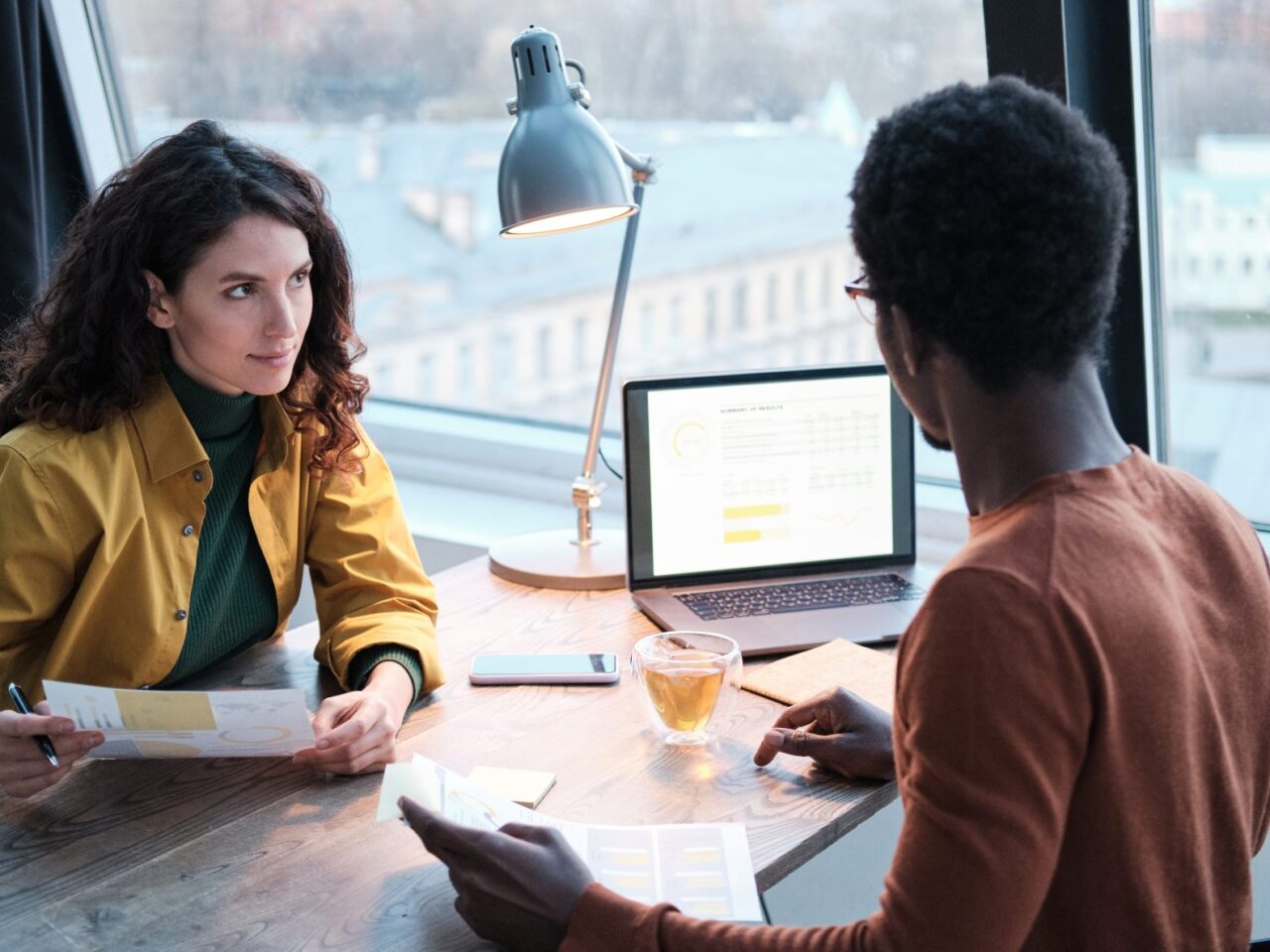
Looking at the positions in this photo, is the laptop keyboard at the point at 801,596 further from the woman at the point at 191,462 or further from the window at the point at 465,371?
the window at the point at 465,371

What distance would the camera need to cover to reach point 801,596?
181 centimetres

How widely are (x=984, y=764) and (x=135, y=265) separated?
1.16 metres

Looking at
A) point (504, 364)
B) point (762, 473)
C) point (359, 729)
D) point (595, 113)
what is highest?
point (595, 113)

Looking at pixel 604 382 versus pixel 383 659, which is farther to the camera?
pixel 604 382

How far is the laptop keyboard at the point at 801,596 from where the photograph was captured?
176 centimetres

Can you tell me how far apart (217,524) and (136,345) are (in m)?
0.23

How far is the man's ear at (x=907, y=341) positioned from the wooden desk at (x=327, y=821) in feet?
1.58

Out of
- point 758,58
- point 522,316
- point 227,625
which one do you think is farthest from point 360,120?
point 227,625

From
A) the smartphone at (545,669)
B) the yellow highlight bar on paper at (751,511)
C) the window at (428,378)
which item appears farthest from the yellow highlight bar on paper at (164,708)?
the window at (428,378)

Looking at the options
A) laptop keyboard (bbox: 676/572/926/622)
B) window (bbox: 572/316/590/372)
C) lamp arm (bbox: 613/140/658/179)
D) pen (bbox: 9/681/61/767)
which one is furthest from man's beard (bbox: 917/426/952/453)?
window (bbox: 572/316/590/372)

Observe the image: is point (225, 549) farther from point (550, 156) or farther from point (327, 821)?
point (550, 156)

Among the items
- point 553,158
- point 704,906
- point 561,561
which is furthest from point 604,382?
point 704,906

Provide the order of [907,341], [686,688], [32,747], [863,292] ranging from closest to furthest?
1. [907,341]
2. [863,292]
3. [32,747]
4. [686,688]

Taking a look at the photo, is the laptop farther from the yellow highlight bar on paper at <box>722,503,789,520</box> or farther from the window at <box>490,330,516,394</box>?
the window at <box>490,330,516,394</box>
